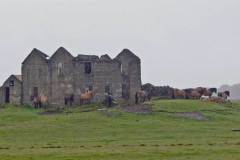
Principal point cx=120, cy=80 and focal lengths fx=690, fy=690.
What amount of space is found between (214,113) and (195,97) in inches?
792

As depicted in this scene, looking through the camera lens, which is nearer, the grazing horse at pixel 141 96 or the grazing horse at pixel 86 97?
the grazing horse at pixel 86 97

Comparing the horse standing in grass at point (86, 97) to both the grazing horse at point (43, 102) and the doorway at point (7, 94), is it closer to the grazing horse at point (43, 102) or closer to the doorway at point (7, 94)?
the grazing horse at point (43, 102)

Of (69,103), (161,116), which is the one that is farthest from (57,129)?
(69,103)

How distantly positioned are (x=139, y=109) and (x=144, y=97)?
16.1 m

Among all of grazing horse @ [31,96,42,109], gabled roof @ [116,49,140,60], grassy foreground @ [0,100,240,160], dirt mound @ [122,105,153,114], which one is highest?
gabled roof @ [116,49,140,60]

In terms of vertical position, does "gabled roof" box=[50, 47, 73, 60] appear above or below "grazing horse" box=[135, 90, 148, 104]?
above

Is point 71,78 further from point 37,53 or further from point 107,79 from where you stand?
point 37,53

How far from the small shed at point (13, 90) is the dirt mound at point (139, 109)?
78.7 feet

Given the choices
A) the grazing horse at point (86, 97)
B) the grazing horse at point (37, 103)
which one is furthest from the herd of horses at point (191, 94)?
the grazing horse at point (37, 103)

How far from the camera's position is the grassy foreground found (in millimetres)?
43094

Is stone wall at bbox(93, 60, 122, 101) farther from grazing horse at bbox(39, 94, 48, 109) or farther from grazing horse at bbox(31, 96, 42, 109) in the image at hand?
grazing horse at bbox(31, 96, 42, 109)

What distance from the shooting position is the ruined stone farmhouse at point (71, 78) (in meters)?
99.1

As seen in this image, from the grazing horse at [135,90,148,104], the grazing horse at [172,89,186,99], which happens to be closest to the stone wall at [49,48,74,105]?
the grazing horse at [135,90,148,104]

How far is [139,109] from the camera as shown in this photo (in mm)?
81812
